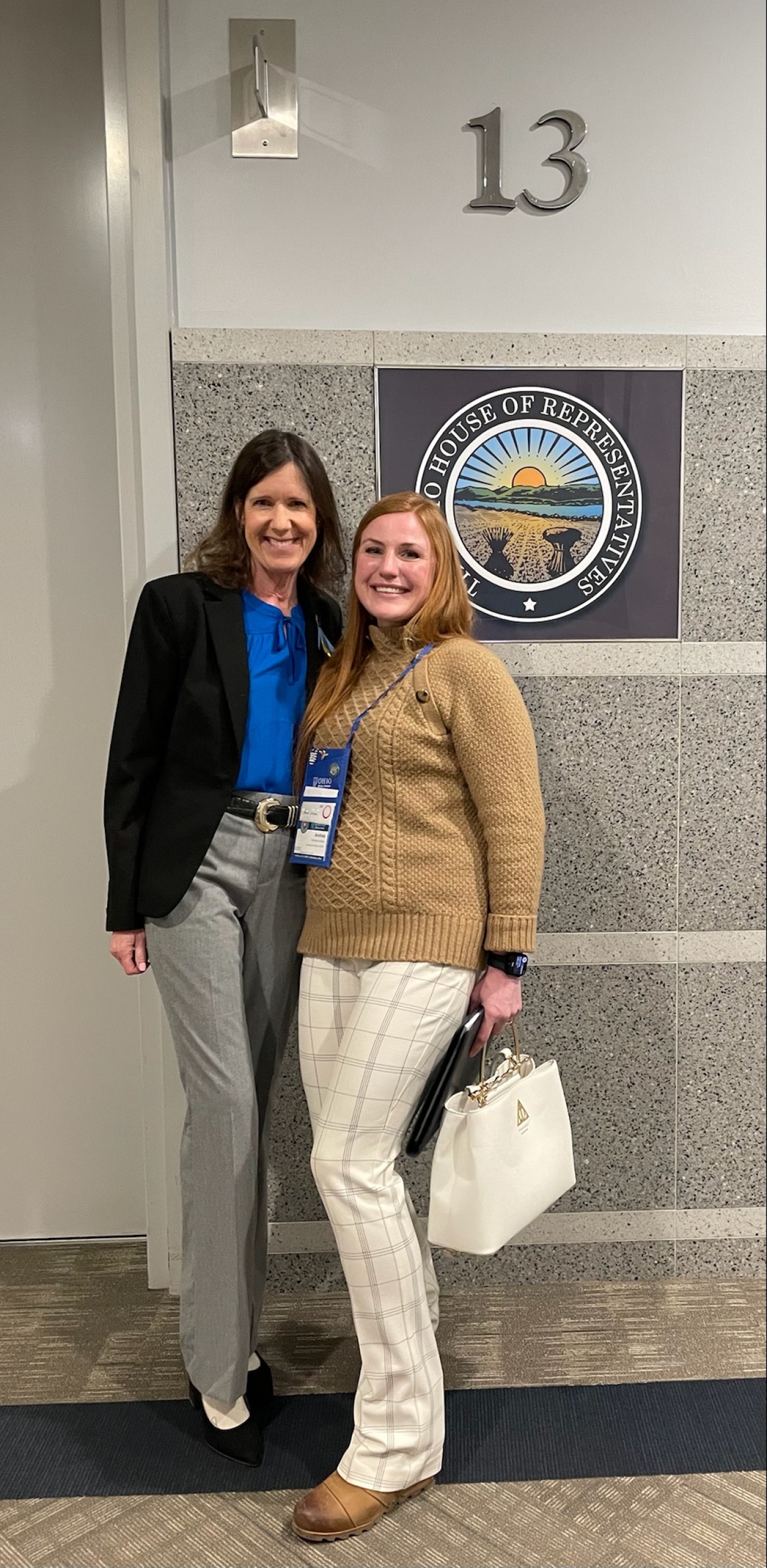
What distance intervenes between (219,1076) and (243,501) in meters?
0.91

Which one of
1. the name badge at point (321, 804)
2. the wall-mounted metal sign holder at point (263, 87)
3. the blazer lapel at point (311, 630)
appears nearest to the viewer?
the name badge at point (321, 804)

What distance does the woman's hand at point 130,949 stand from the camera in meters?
1.76

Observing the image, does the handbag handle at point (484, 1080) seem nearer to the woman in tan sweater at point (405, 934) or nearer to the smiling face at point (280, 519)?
the woman in tan sweater at point (405, 934)

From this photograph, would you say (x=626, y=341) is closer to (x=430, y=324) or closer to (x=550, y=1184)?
(x=430, y=324)

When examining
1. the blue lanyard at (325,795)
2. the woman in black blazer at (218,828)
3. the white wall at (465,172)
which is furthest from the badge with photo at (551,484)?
the blue lanyard at (325,795)

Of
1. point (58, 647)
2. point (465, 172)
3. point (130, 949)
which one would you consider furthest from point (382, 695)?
point (465, 172)

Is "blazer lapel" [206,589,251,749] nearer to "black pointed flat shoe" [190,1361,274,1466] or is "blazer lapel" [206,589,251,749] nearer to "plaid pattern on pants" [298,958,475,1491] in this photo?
"plaid pattern on pants" [298,958,475,1491]

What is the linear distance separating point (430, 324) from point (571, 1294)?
1.93 metres

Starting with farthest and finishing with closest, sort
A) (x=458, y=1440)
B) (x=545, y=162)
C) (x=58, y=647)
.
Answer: (x=58, y=647) → (x=545, y=162) → (x=458, y=1440)

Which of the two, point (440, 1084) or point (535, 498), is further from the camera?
point (535, 498)

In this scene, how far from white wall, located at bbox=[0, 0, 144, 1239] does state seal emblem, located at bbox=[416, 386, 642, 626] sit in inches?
29.4

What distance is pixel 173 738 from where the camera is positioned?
1.71 m

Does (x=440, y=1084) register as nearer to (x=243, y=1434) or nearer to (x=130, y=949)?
(x=130, y=949)

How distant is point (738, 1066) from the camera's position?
88.9 inches
